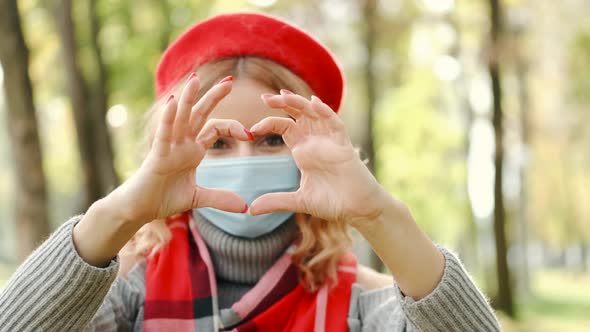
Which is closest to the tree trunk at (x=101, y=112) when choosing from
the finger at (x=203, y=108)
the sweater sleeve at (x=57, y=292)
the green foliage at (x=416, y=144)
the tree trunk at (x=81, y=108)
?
the tree trunk at (x=81, y=108)

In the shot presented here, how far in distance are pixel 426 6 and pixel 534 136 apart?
535 centimetres

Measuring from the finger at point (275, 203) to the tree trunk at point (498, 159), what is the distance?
10011mm

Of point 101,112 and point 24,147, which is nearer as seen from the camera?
point 24,147

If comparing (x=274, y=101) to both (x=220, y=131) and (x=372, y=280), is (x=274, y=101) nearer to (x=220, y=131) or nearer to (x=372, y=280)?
(x=220, y=131)

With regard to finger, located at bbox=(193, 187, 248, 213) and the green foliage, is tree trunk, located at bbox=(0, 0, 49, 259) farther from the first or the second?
the green foliage

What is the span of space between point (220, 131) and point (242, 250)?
0.62m

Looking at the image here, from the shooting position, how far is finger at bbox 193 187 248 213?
2.05 metres

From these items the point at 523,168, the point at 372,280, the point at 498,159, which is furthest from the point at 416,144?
the point at 372,280

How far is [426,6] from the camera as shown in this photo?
48.2 ft

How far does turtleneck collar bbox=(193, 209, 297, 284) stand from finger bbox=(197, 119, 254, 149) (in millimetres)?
588

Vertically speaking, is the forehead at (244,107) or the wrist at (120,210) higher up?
the forehead at (244,107)

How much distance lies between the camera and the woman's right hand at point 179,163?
77.0 inches

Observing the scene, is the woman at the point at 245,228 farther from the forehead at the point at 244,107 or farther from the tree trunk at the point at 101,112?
the tree trunk at the point at 101,112

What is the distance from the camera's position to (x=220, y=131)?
212 centimetres
